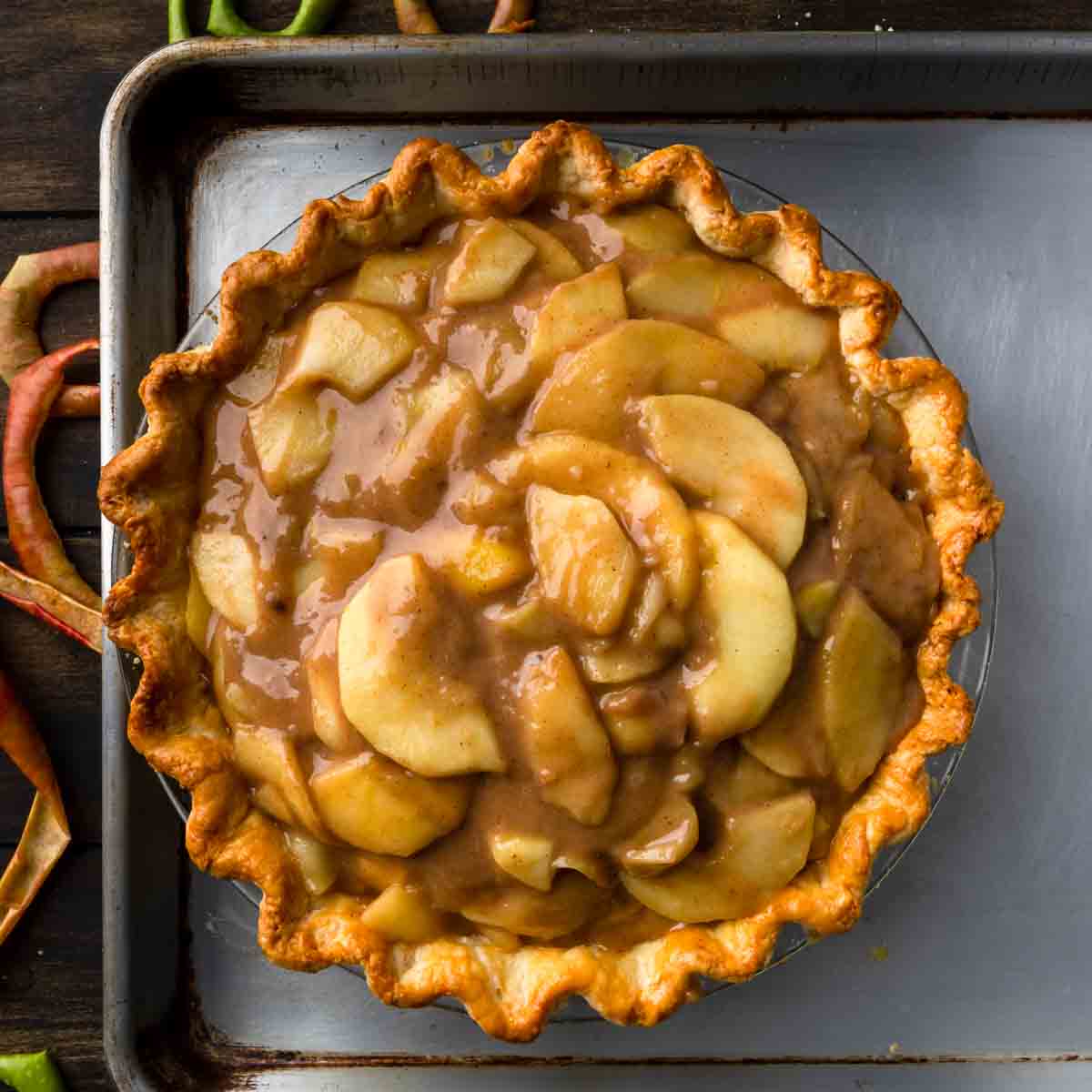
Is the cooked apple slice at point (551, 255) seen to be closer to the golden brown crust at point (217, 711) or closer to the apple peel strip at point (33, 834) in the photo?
the golden brown crust at point (217, 711)

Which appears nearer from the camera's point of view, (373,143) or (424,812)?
(424,812)

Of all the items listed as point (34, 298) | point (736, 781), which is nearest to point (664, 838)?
point (736, 781)

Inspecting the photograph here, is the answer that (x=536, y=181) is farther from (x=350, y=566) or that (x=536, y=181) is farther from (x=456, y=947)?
(x=456, y=947)

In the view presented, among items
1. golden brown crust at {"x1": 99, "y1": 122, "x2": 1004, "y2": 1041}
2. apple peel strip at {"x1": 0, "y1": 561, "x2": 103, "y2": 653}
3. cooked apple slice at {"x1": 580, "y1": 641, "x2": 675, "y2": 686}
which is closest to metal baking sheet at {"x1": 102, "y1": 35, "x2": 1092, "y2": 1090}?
apple peel strip at {"x1": 0, "y1": 561, "x2": 103, "y2": 653}

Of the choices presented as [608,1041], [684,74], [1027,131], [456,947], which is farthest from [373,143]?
[608,1041]

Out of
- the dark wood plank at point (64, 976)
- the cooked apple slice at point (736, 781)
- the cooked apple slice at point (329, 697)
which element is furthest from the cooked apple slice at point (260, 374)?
the dark wood plank at point (64, 976)

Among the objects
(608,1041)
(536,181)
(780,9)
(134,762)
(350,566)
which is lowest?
(608,1041)

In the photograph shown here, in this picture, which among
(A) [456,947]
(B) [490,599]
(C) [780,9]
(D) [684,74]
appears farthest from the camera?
(C) [780,9]
